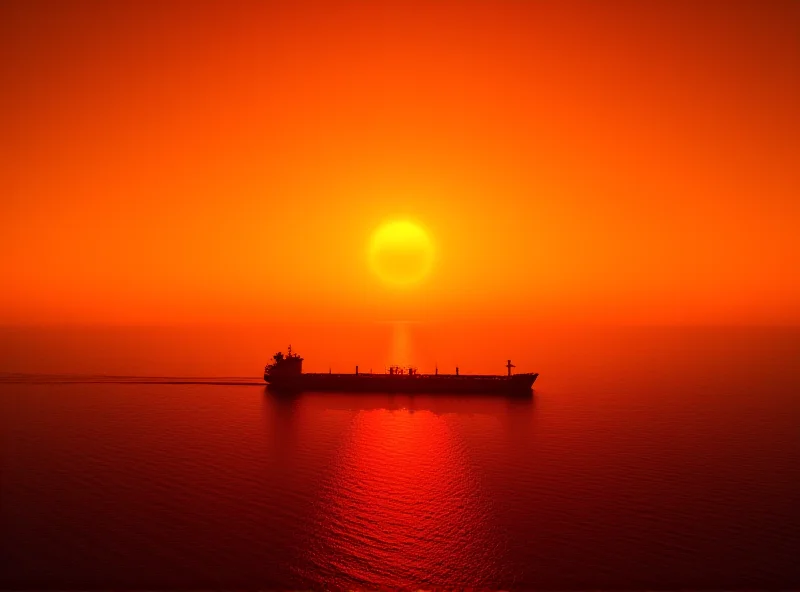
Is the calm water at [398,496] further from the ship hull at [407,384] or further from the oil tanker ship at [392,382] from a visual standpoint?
the oil tanker ship at [392,382]

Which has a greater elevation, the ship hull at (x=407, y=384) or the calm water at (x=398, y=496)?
the ship hull at (x=407, y=384)

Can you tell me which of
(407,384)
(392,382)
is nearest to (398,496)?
(407,384)

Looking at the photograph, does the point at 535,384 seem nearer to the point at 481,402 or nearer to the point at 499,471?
the point at 481,402

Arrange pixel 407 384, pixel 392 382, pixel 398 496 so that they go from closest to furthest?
1. pixel 398 496
2. pixel 407 384
3. pixel 392 382

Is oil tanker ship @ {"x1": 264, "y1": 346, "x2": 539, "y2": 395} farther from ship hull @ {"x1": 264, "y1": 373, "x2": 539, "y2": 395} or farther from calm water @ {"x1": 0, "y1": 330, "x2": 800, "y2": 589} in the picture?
calm water @ {"x1": 0, "y1": 330, "x2": 800, "y2": 589}

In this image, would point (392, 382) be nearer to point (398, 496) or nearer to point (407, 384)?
point (407, 384)

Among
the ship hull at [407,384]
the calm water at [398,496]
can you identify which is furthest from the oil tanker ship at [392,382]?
the calm water at [398,496]

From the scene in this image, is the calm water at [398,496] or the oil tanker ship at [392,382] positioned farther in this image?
the oil tanker ship at [392,382]
